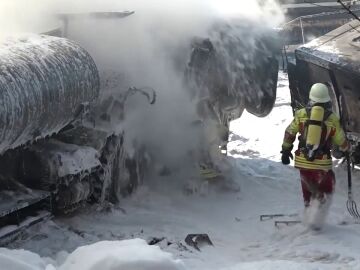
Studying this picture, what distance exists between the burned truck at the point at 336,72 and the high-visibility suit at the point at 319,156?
1.42 m

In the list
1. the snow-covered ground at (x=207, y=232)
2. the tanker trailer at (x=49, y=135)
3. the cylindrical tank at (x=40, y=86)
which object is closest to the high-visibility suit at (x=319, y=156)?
the snow-covered ground at (x=207, y=232)

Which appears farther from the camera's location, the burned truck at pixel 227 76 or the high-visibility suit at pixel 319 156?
the burned truck at pixel 227 76

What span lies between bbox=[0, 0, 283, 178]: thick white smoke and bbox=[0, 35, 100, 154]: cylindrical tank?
922mm

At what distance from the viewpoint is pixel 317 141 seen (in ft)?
20.9

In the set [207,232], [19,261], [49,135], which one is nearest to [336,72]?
[207,232]

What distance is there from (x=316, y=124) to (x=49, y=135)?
8.17 feet

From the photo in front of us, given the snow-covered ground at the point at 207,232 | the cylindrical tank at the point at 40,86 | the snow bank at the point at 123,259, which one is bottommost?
the snow-covered ground at the point at 207,232

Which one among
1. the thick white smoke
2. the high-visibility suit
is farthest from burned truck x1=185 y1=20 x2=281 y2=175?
the high-visibility suit

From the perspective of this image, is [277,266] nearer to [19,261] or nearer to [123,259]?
[123,259]

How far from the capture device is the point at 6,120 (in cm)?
523

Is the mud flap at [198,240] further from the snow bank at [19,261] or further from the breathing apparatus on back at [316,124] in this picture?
the snow bank at [19,261]

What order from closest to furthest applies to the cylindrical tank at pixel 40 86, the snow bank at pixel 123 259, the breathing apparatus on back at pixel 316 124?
the snow bank at pixel 123 259 < the cylindrical tank at pixel 40 86 < the breathing apparatus on back at pixel 316 124

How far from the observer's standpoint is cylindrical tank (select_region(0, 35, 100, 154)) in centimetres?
536

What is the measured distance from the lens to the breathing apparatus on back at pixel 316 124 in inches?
251
